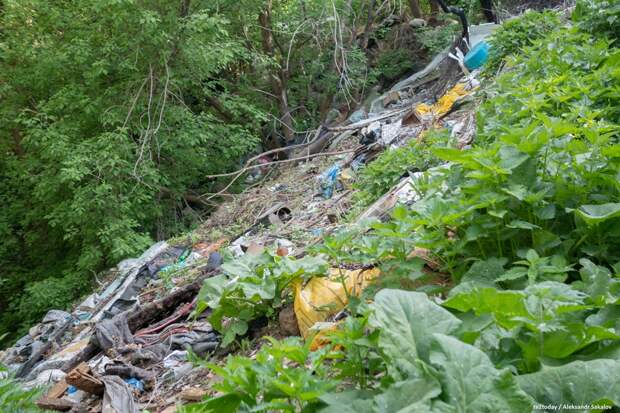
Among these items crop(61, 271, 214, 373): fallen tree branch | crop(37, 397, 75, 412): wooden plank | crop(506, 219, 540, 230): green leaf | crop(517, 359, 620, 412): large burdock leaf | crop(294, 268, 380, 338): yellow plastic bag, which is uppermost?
crop(506, 219, 540, 230): green leaf

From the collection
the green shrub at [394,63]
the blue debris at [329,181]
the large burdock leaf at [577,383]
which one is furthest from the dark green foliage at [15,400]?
the green shrub at [394,63]

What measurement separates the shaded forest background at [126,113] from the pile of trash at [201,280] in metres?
1.06

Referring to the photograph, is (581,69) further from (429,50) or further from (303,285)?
(429,50)

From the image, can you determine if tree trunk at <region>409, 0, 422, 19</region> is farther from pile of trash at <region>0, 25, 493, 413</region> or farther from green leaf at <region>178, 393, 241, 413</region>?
green leaf at <region>178, 393, 241, 413</region>

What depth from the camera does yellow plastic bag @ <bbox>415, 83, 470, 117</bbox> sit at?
7297 mm

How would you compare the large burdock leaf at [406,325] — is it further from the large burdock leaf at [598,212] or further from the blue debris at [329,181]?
the blue debris at [329,181]

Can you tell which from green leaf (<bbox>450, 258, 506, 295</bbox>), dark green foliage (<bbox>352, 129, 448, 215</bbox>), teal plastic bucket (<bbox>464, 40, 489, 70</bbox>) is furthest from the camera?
teal plastic bucket (<bbox>464, 40, 489, 70</bbox>)

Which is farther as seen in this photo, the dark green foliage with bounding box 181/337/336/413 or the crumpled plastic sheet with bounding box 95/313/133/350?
the crumpled plastic sheet with bounding box 95/313/133/350

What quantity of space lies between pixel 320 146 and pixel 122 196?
3334mm

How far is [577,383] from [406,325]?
16.6 inches

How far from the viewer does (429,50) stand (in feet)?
42.5

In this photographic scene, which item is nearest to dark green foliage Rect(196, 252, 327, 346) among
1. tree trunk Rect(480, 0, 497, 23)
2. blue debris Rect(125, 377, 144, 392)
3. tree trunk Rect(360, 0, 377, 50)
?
blue debris Rect(125, 377, 144, 392)

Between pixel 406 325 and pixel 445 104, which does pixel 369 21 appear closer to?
pixel 445 104

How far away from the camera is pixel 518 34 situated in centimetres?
664
